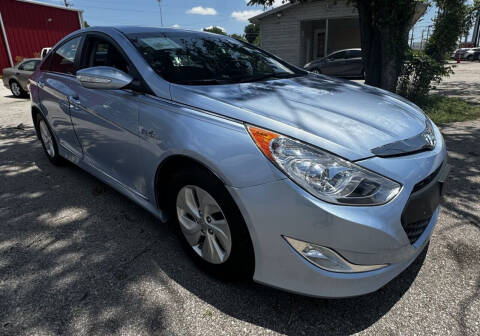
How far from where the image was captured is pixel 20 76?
35.5 feet

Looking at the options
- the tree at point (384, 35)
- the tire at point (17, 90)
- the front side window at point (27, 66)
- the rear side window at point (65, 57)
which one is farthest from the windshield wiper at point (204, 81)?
the tire at point (17, 90)

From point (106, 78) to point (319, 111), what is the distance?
1473mm

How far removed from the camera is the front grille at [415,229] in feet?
5.52

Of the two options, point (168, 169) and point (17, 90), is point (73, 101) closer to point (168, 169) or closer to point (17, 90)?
point (168, 169)

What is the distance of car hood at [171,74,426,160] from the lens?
1.69 m

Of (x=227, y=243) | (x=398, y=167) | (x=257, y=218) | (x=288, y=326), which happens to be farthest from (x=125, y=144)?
(x=398, y=167)

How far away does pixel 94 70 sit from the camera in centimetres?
241

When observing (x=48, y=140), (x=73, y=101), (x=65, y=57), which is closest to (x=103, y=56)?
(x=73, y=101)

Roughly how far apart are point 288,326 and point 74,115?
260 centimetres

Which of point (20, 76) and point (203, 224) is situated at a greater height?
point (20, 76)

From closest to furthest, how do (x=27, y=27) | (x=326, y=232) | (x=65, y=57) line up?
1. (x=326, y=232)
2. (x=65, y=57)
3. (x=27, y=27)

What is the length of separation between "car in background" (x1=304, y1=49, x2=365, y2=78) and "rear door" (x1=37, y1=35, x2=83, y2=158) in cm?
1214

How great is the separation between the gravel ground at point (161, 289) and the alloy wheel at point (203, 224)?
0.21 m

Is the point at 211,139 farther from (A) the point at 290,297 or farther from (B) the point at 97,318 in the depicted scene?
(B) the point at 97,318
